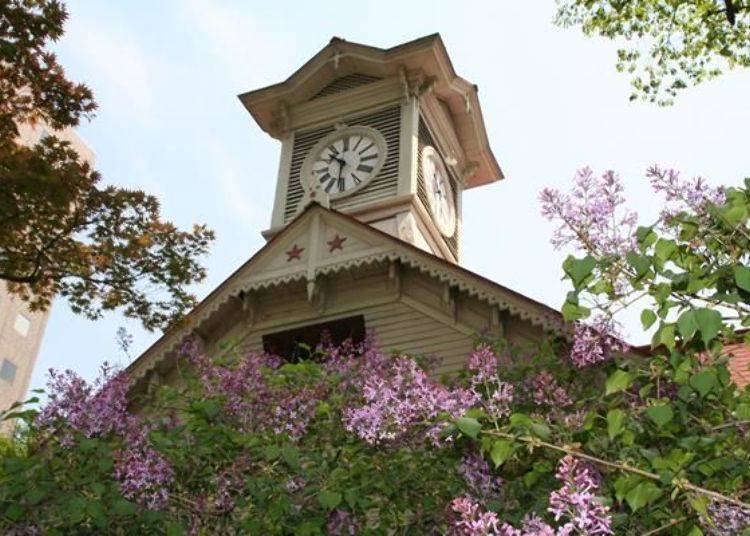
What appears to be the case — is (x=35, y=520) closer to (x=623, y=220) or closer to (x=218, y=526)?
(x=218, y=526)

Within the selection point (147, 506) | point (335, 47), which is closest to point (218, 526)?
point (147, 506)

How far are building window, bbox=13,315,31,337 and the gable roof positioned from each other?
61951 millimetres

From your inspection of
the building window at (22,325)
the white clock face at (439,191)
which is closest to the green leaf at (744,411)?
the white clock face at (439,191)

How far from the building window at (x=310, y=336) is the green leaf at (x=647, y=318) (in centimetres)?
969

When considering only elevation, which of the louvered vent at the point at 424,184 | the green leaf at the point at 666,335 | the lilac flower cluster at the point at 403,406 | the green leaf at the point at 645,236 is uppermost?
the louvered vent at the point at 424,184

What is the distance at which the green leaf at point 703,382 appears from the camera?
3.92 metres

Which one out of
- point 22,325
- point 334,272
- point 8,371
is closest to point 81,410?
point 334,272

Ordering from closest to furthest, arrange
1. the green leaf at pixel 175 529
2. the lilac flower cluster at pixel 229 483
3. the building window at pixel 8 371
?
1. the green leaf at pixel 175 529
2. the lilac flower cluster at pixel 229 483
3. the building window at pixel 8 371

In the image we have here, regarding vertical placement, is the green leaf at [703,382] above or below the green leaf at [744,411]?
above

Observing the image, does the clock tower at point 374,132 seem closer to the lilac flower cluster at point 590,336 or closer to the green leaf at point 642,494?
the lilac flower cluster at point 590,336

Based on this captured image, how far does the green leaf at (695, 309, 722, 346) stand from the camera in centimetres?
346

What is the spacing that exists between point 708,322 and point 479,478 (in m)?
2.95

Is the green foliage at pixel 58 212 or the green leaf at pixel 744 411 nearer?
the green leaf at pixel 744 411

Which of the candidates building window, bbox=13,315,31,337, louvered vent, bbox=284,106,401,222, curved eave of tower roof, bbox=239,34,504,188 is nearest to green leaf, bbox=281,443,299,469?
louvered vent, bbox=284,106,401,222
